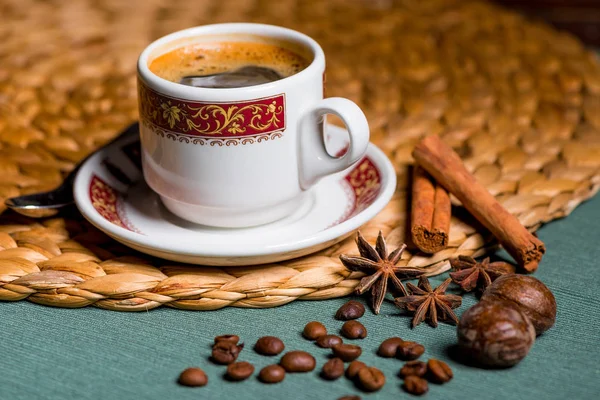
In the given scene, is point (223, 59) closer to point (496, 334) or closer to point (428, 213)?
point (428, 213)

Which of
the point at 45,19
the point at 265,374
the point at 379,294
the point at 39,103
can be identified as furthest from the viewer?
the point at 45,19

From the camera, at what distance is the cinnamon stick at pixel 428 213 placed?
47.0 inches

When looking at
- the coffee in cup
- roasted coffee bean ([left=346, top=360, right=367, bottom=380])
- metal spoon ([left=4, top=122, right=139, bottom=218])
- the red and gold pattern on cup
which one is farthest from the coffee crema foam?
roasted coffee bean ([left=346, top=360, right=367, bottom=380])

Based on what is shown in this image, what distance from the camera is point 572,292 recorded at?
1161mm

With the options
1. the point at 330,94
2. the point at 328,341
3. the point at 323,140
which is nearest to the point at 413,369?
the point at 328,341

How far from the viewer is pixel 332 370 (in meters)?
0.98

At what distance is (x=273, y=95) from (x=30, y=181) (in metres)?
0.51

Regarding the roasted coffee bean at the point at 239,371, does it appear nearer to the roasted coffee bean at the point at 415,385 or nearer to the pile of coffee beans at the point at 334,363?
the pile of coffee beans at the point at 334,363

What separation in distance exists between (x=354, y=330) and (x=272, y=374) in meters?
0.14

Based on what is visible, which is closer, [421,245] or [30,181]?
[421,245]

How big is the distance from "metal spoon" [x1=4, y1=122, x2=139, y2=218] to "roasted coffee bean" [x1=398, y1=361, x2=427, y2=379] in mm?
613

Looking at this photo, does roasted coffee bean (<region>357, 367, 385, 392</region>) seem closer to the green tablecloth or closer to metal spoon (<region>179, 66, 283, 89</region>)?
the green tablecloth

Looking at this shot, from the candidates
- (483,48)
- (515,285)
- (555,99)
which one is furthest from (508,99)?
(515,285)

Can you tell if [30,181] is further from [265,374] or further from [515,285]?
[515,285]
